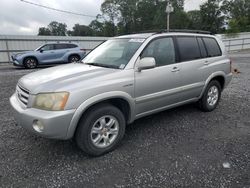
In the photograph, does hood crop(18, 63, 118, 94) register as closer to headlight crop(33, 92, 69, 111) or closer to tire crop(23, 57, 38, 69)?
headlight crop(33, 92, 69, 111)

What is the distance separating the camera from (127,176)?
280 cm

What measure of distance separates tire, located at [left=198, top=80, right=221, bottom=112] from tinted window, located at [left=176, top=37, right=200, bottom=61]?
0.82 m

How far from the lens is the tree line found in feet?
158

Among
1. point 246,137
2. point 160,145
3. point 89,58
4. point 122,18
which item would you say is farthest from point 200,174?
point 122,18

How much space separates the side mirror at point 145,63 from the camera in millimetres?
3412

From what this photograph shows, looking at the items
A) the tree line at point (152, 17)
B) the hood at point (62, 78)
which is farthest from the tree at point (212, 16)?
the hood at point (62, 78)

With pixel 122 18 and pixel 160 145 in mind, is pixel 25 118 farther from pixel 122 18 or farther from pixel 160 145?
pixel 122 18

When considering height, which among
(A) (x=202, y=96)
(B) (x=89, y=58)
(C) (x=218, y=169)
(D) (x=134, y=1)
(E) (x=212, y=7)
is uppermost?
(D) (x=134, y=1)

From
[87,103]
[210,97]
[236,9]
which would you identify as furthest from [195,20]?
[87,103]

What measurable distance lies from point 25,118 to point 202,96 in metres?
3.49

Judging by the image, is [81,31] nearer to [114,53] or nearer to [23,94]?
[114,53]

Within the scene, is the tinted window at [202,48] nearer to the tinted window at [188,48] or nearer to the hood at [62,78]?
the tinted window at [188,48]

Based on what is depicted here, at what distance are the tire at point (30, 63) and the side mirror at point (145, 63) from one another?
1113 centimetres

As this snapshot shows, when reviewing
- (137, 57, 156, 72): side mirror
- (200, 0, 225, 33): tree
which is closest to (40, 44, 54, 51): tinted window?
(137, 57, 156, 72): side mirror
